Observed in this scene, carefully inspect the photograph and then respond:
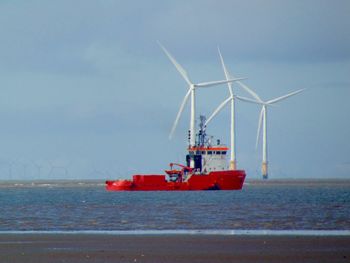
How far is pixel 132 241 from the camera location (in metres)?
52.0

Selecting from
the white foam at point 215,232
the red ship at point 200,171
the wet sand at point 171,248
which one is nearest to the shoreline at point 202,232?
the white foam at point 215,232

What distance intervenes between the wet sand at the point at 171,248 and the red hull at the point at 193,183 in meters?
112

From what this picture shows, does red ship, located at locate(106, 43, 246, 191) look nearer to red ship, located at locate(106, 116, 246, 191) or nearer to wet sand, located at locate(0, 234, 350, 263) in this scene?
red ship, located at locate(106, 116, 246, 191)

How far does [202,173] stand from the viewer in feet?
562

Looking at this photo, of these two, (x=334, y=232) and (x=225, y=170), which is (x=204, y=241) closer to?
(x=334, y=232)

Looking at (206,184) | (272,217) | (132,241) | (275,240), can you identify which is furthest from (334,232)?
(206,184)

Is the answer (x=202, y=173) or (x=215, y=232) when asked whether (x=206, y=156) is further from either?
(x=215, y=232)

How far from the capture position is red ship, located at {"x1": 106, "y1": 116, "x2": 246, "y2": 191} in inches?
6688

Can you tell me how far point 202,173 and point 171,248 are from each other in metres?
124

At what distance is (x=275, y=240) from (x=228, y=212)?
37.1 m

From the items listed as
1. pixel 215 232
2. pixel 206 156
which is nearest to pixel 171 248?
pixel 215 232

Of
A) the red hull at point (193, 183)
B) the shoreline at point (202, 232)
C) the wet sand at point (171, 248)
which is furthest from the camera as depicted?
the red hull at point (193, 183)

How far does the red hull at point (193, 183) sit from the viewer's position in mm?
169375

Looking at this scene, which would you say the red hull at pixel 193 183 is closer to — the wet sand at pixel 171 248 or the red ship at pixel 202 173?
the red ship at pixel 202 173
